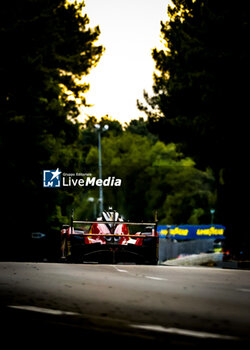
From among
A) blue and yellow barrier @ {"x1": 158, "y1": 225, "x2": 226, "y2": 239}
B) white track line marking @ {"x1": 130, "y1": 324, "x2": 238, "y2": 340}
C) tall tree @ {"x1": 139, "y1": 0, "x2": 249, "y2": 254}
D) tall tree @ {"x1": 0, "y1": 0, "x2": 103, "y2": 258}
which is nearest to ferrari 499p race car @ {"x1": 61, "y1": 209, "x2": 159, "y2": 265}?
tall tree @ {"x1": 139, "y1": 0, "x2": 249, "y2": 254}

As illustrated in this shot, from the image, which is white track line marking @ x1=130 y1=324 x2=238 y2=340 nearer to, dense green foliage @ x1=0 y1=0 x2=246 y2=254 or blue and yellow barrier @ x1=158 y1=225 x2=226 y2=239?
dense green foliage @ x1=0 y1=0 x2=246 y2=254

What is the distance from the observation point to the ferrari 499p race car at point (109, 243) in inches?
898

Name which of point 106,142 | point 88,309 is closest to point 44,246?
point 88,309

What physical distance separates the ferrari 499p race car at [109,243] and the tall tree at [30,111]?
1598cm

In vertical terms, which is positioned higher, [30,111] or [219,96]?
[30,111]

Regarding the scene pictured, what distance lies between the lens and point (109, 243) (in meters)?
22.8

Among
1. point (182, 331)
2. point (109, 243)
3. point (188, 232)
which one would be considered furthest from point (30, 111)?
point (182, 331)

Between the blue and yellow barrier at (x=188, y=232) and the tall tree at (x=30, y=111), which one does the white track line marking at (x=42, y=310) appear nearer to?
the tall tree at (x=30, y=111)

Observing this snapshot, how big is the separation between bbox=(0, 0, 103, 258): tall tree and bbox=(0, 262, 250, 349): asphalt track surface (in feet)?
80.0

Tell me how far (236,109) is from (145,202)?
211 feet

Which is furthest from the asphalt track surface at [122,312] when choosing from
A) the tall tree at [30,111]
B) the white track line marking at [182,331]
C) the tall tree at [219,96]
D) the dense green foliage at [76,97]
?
the tall tree at [30,111]

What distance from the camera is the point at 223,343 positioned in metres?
7.41

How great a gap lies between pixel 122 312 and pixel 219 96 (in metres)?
22.1

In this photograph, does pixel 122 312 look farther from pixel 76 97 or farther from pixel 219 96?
pixel 76 97
